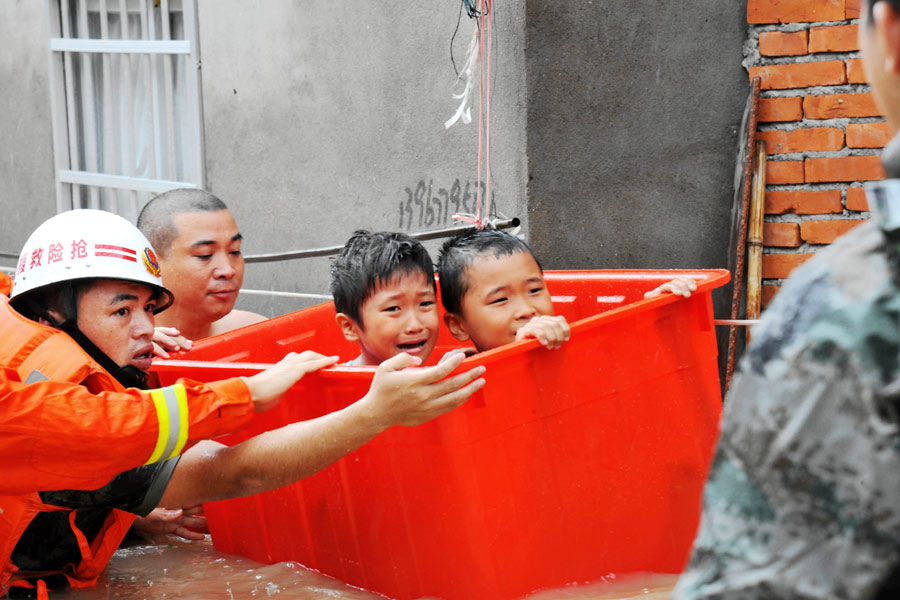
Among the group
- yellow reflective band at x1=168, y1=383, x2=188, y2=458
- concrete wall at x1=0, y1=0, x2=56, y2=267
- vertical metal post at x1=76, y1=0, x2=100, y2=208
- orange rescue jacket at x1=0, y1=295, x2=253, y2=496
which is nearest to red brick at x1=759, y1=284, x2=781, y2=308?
orange rescue jacket at x1=0, y1=295, x2=253, y2=496

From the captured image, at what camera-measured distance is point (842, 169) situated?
401 centimetres

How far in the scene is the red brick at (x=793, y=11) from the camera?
3.96 meters

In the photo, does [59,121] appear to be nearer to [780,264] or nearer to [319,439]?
[780,264]

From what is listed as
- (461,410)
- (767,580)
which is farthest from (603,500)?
(767,580)

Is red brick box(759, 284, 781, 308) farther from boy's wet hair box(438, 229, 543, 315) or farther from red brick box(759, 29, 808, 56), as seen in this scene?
boy's wet hair box(438, 229, 543, 315)

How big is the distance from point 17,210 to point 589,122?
18.3ft

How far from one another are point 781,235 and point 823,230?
16cm

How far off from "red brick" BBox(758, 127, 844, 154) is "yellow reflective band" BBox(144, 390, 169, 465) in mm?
2823

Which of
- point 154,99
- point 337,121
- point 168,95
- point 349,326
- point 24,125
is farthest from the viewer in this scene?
point 24,125

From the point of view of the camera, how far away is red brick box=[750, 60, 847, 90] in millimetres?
3982

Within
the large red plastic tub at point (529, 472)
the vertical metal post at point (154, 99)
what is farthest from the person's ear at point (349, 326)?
the vertical metal post at point (154, 99)

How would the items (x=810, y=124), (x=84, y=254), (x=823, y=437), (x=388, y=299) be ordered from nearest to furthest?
(x=823, y=437), (x=84, y=254), (x=388, y=299), (x=810, y=124)

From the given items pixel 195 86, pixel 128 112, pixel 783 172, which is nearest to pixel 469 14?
pixel 783 172

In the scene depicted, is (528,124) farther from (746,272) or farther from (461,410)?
(461,410)
